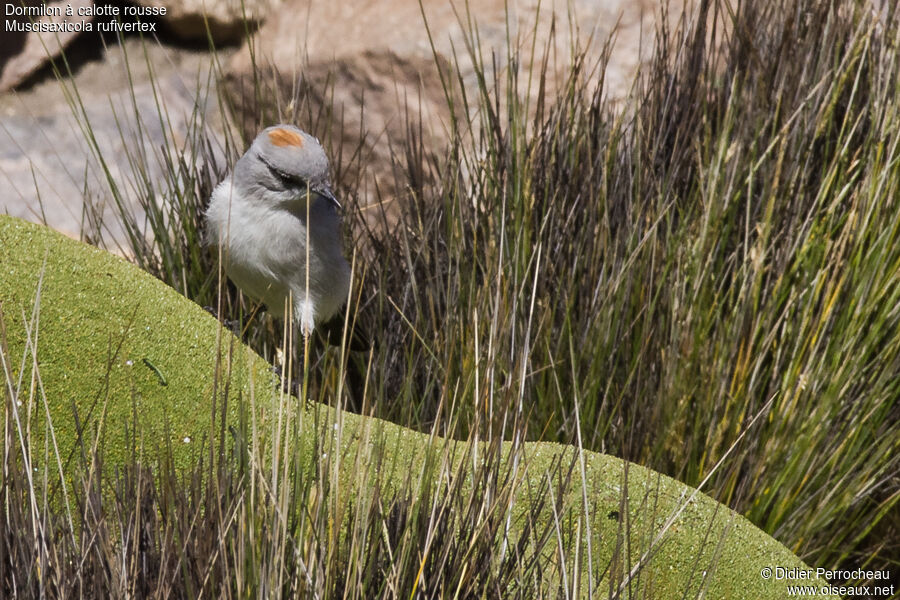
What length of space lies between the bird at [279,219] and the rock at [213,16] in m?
1.27

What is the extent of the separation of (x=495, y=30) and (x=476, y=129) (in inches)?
14.3

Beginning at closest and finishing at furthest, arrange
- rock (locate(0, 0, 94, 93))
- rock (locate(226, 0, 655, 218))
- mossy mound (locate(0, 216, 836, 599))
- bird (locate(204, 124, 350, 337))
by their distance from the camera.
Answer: mossy mound (locate(0, 216, 836, 599))
bird (locate(204, 124, 350, 337))
rock (locate(226, 0, 655, 218))
rock (locate(0, 0, 94, 93))

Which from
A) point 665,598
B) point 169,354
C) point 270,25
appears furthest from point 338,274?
point 270,25

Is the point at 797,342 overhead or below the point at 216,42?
below

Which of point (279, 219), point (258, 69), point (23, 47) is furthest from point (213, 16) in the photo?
point (279, 219)

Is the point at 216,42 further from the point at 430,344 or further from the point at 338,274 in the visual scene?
the point at 430,344

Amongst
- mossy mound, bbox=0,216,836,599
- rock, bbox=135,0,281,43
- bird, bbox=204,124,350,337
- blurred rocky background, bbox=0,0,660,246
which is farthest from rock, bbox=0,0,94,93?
mossy mound, bbox=0,216,836,599

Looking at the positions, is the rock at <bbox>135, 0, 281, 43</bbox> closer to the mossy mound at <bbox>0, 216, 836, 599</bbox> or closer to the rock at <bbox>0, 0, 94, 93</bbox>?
the rock at <bbox>0, 0, 94, 93</bbox>

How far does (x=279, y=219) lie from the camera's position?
2.38m

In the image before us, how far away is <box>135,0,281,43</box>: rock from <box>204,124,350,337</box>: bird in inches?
50.2

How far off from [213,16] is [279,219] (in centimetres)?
145

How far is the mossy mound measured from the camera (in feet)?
5.57

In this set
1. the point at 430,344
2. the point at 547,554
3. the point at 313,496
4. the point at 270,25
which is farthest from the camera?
the point at 270,25

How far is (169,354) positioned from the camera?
1.80 metres
